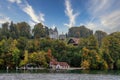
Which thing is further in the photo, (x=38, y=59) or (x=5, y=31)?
(x=5, y=31)

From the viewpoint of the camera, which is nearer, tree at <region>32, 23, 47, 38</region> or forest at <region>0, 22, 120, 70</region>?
forest at <region>0, 22, 120, 70</region>

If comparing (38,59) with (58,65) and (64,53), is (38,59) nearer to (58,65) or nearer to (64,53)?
(58,65)

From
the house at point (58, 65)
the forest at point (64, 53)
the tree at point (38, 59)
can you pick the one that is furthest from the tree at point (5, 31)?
the house at point (58, 65)

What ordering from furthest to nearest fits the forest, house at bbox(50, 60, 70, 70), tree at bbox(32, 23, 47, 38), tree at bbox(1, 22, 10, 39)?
tree at bbox(32, 23, 47, 38) < tree at bbox(1, 22, 10, 39) < house at bbox(50, 60, 70, 70) < the forest

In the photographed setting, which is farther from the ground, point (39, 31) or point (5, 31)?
point (39, 31)

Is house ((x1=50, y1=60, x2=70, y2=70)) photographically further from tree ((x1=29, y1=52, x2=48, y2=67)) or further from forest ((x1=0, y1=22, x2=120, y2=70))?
tree ((x1=29, y1=52, x2=48, y2=67))

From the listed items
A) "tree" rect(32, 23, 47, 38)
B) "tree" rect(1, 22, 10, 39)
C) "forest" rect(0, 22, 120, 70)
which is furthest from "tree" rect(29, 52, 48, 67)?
"tree" rect(32, 23, 47, 38)

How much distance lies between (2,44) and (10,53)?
4.04 metres

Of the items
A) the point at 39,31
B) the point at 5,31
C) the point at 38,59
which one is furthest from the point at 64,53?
the point at 39,31

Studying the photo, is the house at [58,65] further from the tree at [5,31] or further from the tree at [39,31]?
the tree at [39,31]

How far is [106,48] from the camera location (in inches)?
3322

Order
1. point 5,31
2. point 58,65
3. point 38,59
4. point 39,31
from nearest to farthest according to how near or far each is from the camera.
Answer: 1. point 38,59
2. point 58,65
3. point 5,31
4. point 39,31

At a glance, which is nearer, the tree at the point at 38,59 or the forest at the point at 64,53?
the forest at the point at 64,53

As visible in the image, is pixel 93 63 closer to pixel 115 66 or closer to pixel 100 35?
pixel 115 66
